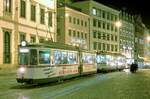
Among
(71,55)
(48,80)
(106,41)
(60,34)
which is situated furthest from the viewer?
(106,41)

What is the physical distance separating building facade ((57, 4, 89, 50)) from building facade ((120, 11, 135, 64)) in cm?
2871

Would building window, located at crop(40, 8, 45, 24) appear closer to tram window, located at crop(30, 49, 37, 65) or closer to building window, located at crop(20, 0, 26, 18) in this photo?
building window, located at crop(20, 0, 26, 18)

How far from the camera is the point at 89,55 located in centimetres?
4141

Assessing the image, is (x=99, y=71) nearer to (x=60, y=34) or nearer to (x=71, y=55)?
(x=71, y=55)

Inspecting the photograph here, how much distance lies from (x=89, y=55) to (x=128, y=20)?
78.9 metres

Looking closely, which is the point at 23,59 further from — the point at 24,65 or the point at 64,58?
the point at 64,58

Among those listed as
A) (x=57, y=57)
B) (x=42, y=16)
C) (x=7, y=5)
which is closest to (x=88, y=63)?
(x=57, y=57)

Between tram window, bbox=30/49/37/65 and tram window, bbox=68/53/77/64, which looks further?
tram window, bbox=68/53/77/64

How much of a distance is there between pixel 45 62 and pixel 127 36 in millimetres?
90517

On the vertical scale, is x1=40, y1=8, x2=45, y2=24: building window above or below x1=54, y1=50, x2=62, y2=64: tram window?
above

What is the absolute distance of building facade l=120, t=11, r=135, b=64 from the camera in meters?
111

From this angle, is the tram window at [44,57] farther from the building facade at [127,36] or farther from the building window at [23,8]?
the building facade at [127,36]

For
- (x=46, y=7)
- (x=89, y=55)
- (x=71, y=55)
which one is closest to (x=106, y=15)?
(x=46, y=7)

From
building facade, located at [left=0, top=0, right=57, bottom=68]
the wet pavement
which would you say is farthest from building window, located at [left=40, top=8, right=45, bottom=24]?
the wet pavement
